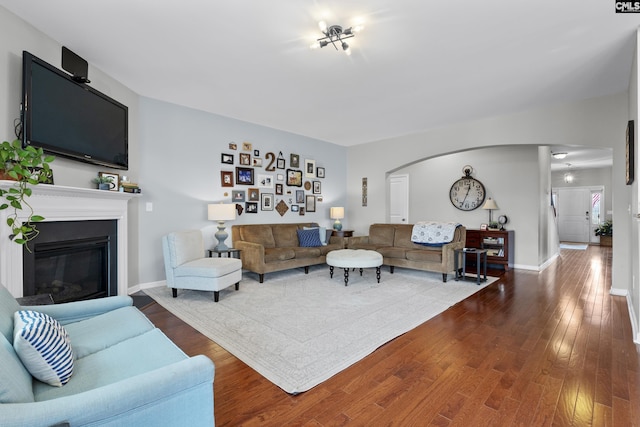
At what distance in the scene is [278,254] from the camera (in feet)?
15.5

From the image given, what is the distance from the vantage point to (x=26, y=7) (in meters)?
2.38

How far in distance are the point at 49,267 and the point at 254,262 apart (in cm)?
234

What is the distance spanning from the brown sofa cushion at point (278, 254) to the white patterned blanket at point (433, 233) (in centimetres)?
214

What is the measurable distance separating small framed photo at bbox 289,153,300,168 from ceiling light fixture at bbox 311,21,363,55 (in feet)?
10.7

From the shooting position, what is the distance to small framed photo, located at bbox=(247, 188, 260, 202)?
17.7ft

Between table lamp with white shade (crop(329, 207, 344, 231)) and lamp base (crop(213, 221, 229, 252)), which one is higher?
table lamp with white shade (crop(329, 207, 344, 231))

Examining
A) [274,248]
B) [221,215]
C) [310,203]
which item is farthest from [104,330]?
[310,203]

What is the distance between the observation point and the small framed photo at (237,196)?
5169 mm

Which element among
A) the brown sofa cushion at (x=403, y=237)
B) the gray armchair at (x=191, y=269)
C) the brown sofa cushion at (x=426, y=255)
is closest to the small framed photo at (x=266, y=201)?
the gray armchair at (x=191, y=269)

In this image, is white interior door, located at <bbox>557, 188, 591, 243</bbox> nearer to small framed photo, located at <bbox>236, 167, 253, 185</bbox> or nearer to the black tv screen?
small framed photo, located at <bbox>236, 167, 253, 185</bbox>

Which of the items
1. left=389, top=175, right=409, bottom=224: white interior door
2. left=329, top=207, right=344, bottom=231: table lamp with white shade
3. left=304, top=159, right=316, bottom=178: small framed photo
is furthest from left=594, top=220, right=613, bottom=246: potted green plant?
left=304, top=159, right=316, bottom=178: small framed photo

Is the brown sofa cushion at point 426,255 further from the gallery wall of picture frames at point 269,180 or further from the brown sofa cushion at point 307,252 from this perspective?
the gallery wall of picture frames at point 269,180

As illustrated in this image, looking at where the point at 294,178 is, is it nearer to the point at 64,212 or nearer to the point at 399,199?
the point at 399,199

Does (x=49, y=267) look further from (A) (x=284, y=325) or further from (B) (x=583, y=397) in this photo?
(B) (x=583, y=397)
